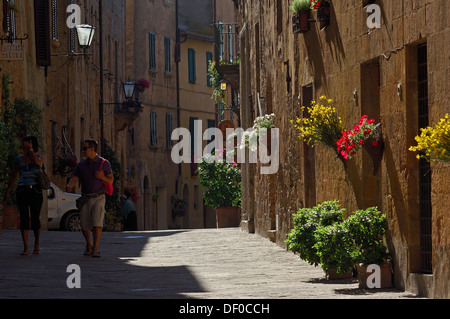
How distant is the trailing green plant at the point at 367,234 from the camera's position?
11211mm

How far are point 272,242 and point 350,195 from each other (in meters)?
6.97

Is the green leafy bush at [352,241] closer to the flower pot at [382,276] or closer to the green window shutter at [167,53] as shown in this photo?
the flower pot at [382,276]

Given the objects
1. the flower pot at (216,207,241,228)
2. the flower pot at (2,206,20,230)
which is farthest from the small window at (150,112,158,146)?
the flower pot at (2,206,20,230)

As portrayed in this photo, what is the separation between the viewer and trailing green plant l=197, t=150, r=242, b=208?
30016 millimetres

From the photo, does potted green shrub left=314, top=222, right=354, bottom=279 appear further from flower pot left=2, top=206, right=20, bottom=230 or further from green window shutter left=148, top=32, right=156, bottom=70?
green window shutter left=148, top=32, right=156, bottom=70

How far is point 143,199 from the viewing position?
137 feet

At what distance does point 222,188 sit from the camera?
98.6ft

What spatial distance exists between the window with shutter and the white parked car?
2994 millimetres

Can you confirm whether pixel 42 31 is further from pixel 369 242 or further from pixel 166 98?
pixel 166 98

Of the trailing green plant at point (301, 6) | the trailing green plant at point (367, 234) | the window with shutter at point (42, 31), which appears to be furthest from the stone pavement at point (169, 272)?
the window with shutter at point (42, 31)

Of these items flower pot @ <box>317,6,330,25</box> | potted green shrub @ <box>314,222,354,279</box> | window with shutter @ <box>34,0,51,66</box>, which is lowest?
potted green shrub @ <box>314,222,354,279</box>

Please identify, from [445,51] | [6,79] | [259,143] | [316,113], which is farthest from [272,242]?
[445,51]

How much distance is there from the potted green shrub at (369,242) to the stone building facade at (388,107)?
12cm
